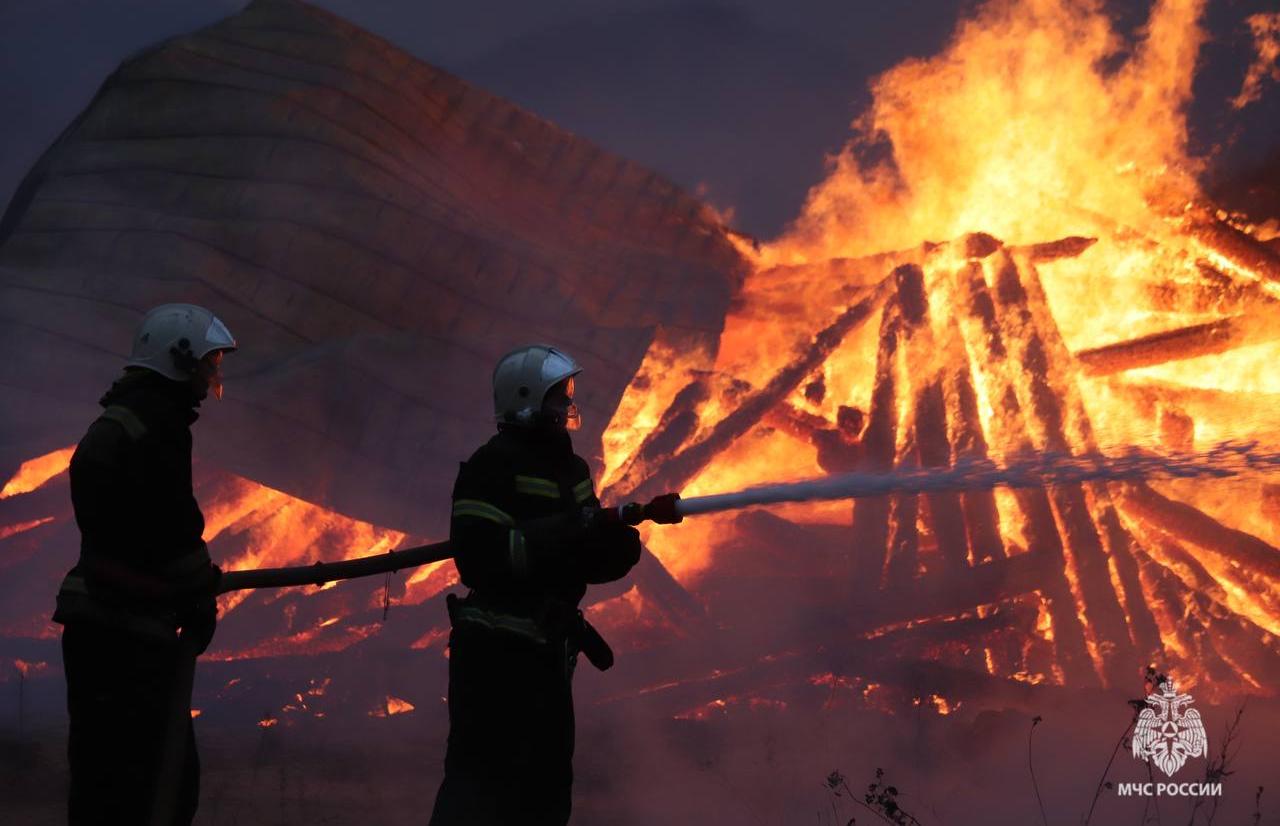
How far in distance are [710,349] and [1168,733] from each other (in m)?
4.92

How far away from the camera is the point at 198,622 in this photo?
422 cm

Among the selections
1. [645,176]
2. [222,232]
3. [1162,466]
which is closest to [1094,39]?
[645,176]

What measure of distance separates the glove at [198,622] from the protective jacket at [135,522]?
2cm

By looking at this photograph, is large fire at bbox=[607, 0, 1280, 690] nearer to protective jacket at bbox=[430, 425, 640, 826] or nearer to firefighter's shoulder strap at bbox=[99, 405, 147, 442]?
protective jacket at bbox=[430, 425, 640, 826]

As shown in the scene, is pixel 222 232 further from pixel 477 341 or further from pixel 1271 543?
pixel 1271 543

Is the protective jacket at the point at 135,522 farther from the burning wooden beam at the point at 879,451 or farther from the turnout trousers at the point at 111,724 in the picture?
the burning wooden beam at the point at 879,451

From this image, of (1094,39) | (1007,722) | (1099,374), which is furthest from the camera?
(1094,39)

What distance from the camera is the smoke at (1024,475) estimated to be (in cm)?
438

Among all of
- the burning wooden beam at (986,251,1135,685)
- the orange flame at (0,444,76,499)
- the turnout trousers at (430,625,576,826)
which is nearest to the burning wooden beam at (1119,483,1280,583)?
the burning wooden beam at (986,251,1135,685)

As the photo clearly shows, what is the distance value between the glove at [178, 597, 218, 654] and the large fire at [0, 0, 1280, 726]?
5.09 metres

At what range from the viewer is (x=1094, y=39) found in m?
11.2

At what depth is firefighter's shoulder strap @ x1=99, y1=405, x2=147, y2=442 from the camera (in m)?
4.02

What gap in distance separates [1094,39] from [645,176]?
430cm

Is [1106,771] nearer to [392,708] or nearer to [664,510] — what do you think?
[664,510]
